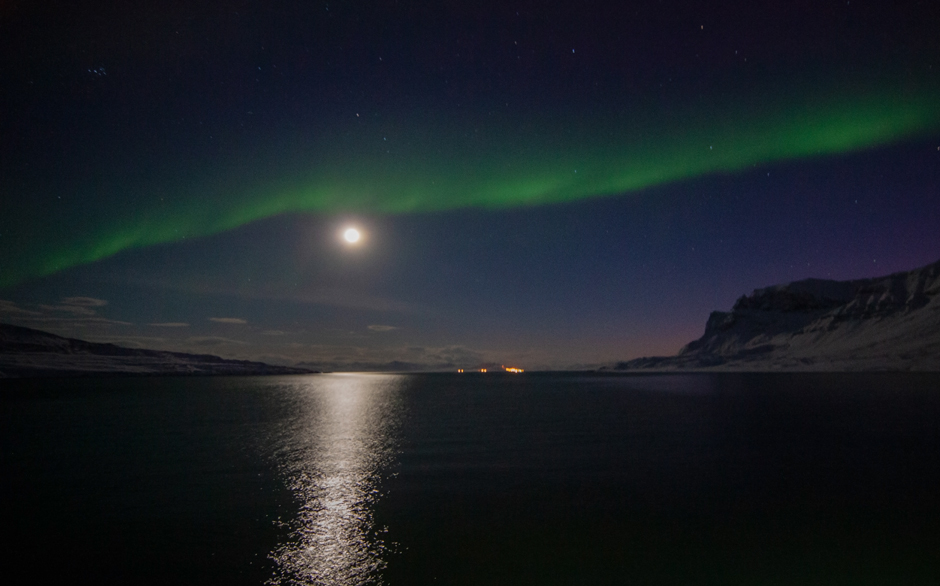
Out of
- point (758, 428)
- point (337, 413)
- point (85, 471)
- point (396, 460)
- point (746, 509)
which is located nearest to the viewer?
point (746, 509)

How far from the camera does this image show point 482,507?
60.6 ft

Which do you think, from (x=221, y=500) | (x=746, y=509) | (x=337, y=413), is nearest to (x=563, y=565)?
(x=746, y=509)

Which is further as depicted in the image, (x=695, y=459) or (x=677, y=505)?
(x=695, y=459)

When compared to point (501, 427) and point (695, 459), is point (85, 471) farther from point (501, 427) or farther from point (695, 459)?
point (695, 459)

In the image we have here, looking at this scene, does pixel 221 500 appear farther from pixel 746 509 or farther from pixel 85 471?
pixel 746 509

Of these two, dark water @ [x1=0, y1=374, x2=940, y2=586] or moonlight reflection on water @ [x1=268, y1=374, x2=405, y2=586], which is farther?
dark water @ [x1=0, y1=374, x2=940, y2=586]

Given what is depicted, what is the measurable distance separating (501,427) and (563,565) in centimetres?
2957

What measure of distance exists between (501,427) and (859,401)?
52440 mm

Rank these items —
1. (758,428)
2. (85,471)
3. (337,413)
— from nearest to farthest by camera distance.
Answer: (85,471) < (758,428) < (337,413)

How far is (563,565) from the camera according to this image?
13297 mm

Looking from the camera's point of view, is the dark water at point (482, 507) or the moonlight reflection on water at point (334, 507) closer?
the moonlight reflection on water at point (334, 507)

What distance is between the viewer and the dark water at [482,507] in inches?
517

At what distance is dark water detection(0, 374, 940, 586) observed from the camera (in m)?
13.1

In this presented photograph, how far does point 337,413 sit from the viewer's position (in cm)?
5888
